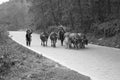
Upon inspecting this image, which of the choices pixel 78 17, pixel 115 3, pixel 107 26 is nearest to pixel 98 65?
pixel 107 26

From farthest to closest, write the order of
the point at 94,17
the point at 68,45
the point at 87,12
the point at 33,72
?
the point at 87,12, the point at 94,17, the point at 68,45, the point at 33,72

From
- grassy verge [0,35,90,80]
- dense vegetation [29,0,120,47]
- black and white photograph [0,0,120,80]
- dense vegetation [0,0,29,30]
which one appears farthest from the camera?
→ dense vegetation [0,0,29,30]

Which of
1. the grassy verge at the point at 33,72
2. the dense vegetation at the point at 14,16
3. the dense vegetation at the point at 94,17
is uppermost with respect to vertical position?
the dense vegetation at the point at 14,16

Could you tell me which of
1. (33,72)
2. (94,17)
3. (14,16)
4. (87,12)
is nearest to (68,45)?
(33,72)

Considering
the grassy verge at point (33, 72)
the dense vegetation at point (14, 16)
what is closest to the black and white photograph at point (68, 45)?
the grassy verge at point (33, 72)

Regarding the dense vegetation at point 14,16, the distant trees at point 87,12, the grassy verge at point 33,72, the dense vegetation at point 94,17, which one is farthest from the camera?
the dense vegetation at point 14,16

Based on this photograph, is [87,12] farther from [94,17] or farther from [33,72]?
[33,72]

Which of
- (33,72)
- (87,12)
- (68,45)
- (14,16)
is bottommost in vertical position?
(33,72)

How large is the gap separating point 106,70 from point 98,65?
1.24 m

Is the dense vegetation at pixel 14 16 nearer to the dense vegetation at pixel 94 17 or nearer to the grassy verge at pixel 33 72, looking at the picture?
the dense vegetation at pixel 94 17

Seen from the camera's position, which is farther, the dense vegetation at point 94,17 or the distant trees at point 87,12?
the distant trees at point 87,12

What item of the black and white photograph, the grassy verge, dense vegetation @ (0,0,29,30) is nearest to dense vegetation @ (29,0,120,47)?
the black and white photograph

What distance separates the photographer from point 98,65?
466 inches

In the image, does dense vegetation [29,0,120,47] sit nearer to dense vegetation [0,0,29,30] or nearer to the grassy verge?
the grassy verge
